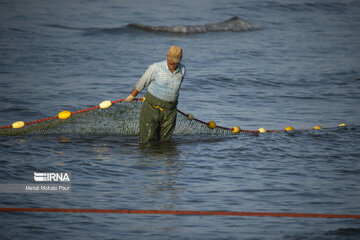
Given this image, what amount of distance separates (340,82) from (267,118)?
5431 mm

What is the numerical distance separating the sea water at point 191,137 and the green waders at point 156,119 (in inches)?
9.6

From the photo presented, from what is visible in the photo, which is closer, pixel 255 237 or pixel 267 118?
pixel 255 237

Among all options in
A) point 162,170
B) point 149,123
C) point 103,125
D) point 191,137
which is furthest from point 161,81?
point 191,137

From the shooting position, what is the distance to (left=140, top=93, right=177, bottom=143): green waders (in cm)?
802

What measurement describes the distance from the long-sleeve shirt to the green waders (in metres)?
0.11

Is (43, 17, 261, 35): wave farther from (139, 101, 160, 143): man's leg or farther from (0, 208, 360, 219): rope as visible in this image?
(0, 208, 360, 219): rope

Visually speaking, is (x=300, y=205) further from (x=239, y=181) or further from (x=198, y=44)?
(x=198, y=44)

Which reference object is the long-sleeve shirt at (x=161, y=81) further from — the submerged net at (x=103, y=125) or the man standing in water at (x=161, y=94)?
the submerged net at (x=103, y=125)

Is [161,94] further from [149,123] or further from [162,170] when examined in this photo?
[162,170]

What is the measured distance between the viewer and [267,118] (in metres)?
11.6

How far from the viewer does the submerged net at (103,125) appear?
8.73 metres

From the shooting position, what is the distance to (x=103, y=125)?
30.6ft

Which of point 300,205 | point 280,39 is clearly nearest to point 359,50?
point 280,39

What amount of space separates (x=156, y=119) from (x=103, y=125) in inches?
58.4
